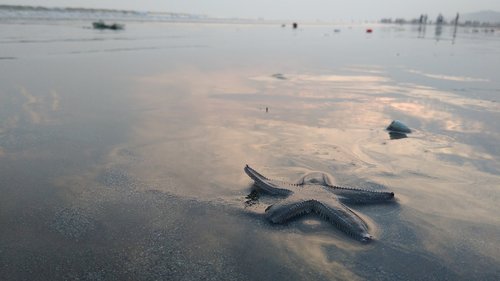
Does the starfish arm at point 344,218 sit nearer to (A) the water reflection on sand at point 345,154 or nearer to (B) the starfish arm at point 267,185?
(A) the water reflection on sand at point 345,154

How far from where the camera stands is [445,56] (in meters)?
19.8

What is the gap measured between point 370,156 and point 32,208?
4715 mm

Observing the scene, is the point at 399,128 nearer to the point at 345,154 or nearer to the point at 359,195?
the point at 345,154

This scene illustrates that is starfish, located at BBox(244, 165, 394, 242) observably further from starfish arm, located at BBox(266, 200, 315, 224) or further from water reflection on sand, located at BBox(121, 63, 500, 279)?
water reflection on sand, located at BBox(121, 63, 500, 279)

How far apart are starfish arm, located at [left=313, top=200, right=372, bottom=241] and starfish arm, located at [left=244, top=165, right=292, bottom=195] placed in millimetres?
482

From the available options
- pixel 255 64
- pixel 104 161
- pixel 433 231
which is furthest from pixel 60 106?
pixel 255 64

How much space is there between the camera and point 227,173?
566cm

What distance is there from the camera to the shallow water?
3.77 meters

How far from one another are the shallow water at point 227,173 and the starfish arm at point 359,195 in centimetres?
12

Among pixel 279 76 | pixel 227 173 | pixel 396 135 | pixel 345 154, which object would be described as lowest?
pixel 227 173

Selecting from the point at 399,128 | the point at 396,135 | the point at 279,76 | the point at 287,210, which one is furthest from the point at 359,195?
the point at 279,76

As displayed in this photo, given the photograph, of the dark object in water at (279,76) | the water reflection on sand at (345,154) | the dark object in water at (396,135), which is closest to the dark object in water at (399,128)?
the dark object in water at (396,135)

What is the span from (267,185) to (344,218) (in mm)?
1078

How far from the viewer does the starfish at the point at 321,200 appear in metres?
4.24
